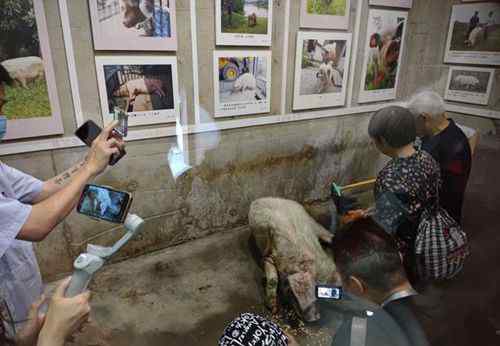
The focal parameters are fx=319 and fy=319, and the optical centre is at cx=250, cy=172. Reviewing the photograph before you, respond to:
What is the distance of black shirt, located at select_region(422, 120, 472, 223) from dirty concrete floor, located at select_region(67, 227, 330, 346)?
3.15ft

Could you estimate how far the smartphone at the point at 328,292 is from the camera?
4.97 feet

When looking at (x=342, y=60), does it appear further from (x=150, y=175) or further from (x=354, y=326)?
(x=354, y=326)

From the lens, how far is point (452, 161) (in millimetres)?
1277

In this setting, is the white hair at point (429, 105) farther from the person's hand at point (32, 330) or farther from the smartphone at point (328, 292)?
the person's hand at point (32, 330)

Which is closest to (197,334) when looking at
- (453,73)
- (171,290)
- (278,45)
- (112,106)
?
(171,290)

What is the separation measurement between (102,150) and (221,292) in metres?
1.37

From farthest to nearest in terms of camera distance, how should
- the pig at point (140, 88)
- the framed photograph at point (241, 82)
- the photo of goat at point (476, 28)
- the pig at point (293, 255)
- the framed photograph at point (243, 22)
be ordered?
the framed photograph at point (241, 82)
the framed photograph at point (243, 22)
the pig at point (140, 88)
the pig at point (293, 255)
the photo of goat at point (476, 28)

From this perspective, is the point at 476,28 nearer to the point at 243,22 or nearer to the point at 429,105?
the point at 429,105

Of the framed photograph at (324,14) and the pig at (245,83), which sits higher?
the framed photograph at (324,14)

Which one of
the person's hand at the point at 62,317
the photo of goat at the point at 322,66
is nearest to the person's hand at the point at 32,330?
the person's hand at the point at 62,317

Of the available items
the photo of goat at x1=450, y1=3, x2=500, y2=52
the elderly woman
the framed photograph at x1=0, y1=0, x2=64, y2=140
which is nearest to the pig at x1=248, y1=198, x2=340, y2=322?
the elderly woman

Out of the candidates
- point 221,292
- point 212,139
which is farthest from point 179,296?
point 212,139

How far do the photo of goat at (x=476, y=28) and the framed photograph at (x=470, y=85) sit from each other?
3.3 inches

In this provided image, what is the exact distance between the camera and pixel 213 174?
252cm
